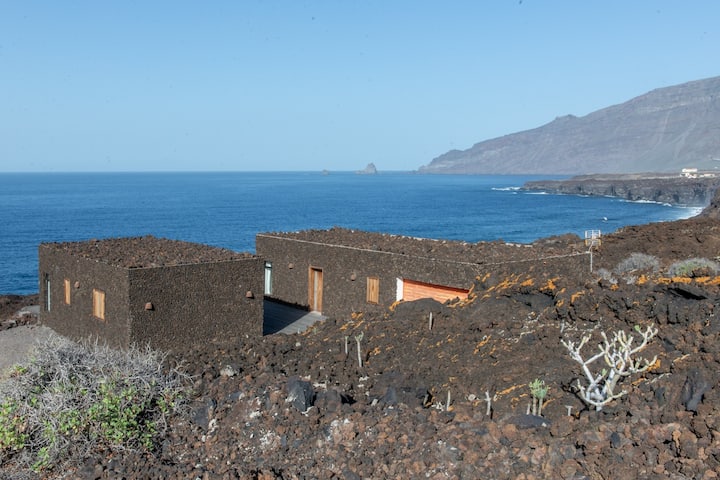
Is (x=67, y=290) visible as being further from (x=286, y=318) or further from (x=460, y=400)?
(x=460, y=400)

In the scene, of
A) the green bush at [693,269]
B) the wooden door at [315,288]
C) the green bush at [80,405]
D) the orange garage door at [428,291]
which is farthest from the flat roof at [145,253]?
the green bush at [693,269]

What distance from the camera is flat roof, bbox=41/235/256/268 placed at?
1636 centimetres

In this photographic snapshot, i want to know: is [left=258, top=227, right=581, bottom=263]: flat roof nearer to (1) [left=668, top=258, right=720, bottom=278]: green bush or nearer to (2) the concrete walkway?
(2) the concrete walkway

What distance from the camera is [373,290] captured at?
62.2ft

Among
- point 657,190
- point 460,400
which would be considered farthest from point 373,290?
point 657,190

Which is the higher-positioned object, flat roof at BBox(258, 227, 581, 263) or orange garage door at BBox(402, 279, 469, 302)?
flat roof at BBox(258, 227, 581, 263)

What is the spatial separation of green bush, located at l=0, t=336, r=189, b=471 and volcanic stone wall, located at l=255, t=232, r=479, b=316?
8.38m

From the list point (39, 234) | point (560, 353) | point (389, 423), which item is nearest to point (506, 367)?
point (560, 353)

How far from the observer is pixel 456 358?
36.9 ft

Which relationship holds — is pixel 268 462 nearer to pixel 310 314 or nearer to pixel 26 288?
pixel 310 314

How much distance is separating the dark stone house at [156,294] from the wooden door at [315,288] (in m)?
3.27

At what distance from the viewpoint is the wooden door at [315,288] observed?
20.8m

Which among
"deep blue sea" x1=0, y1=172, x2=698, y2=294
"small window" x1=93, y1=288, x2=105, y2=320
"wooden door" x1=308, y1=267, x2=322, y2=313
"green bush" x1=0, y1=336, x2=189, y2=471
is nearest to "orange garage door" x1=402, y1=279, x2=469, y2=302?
"wooden door" x1=308, y1=267, x2=322, y2=313

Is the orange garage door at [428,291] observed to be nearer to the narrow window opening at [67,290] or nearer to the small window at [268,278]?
the small window at [268,278]
